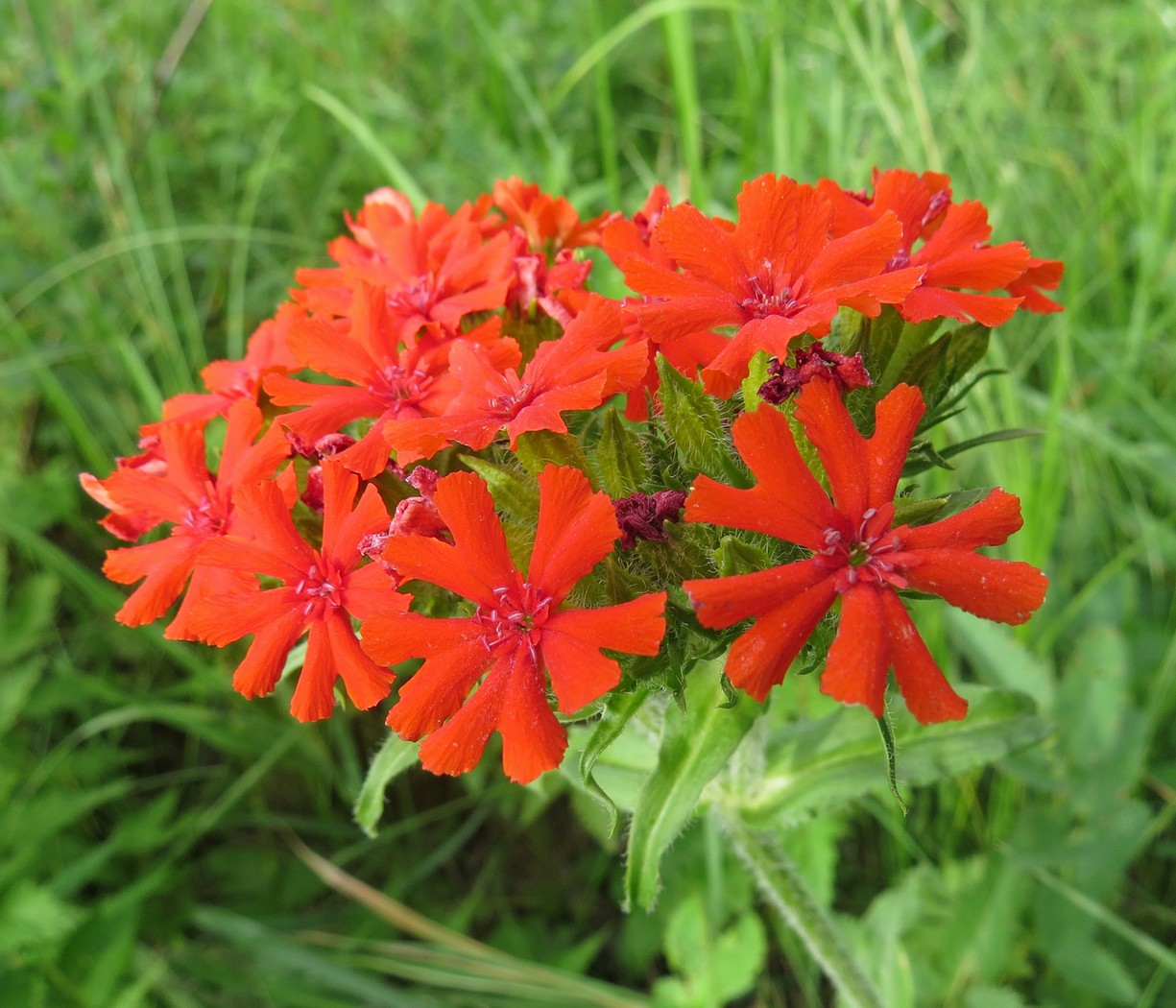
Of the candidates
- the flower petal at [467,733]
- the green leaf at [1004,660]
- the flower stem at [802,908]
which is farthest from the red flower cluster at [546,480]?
the green leaf at [1004,660]

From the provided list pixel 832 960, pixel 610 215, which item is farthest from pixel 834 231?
pixel 832 960

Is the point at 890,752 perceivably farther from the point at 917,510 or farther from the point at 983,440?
the point at 983,440

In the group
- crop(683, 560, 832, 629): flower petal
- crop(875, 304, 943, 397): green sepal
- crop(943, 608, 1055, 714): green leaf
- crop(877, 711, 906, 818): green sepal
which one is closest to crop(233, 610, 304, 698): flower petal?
crop(683, 560, 832, 629): flower petal

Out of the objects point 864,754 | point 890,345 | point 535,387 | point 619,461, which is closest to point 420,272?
point 535,387

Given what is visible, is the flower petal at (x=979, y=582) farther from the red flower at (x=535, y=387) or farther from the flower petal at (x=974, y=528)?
the red flower at (x=535, y=387)

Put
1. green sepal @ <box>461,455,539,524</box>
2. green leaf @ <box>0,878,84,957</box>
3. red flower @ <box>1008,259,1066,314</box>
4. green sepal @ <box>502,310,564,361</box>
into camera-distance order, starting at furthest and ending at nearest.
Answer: green leaf @ <box>0,878,84,957</box> < green sepal @ <box>502,310,564,361</box> < red flower @ <box>1008,259,1066,314</box> < green sepal @ <box>461,455,539,524</box>

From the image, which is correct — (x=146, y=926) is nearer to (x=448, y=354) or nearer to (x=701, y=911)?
(x=701, y=911)

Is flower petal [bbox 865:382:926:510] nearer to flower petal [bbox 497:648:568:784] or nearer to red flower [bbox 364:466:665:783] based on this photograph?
red flower [bbox 364:466:665:783]
